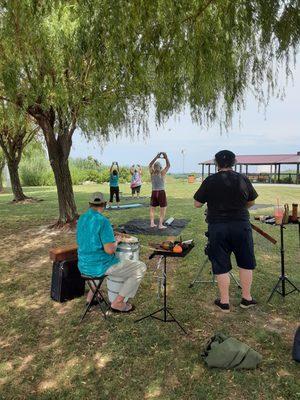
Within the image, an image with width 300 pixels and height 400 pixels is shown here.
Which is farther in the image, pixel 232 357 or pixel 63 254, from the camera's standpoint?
pixel 63 254

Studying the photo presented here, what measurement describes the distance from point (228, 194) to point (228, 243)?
26.1 inches

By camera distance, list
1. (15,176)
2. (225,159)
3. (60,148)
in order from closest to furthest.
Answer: (225,159) < (60,148) < (15,176)

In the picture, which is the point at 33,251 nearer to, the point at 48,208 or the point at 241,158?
the point at 48,208

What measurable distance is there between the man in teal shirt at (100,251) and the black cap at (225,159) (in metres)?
1.64

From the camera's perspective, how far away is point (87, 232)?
15.4 ft

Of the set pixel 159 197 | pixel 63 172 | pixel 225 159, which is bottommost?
pixel 159 197

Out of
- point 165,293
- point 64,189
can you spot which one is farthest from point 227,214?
point 64,189

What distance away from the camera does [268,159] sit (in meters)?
39.4

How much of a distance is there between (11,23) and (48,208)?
38.4 ft

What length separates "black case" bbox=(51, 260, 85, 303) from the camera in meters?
5.42

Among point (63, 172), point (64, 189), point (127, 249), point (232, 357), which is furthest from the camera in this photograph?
point (64, 189)

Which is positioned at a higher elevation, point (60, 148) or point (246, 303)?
point (60, 148)

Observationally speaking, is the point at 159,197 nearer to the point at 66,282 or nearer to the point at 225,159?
the point at 66,282

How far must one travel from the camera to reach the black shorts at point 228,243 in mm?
4629
